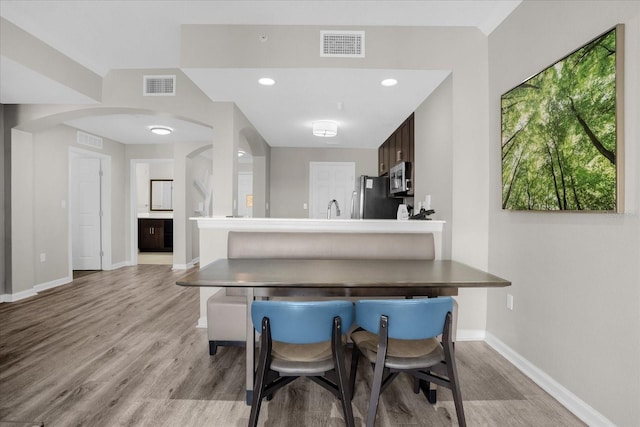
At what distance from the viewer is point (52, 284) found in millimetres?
4469

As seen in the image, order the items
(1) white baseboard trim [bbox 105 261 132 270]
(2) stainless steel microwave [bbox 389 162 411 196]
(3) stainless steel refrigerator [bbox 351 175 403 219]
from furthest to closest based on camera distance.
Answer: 1. (1) white baseboard trim [bbox 105 261 132 270]
2. (3) stainless steel refrigerator [bbox 351 175 403 219]
3. (2) stainless steel microwave [bbox 389 162 411 196]

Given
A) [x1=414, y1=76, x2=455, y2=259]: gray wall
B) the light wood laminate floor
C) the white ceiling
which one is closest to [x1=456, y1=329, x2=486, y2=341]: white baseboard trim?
the light wood laminate floor

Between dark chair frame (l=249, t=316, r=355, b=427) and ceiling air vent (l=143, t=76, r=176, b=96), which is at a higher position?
ceiling air vent (l=143, t=76, r=176, b=96)

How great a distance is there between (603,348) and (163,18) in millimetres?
3594

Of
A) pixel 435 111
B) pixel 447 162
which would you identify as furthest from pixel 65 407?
pixel 435 111

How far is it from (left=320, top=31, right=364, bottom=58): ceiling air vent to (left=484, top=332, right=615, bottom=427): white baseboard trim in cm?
257

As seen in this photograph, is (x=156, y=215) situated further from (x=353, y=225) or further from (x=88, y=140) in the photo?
(x=353, y=225)

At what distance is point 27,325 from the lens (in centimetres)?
302

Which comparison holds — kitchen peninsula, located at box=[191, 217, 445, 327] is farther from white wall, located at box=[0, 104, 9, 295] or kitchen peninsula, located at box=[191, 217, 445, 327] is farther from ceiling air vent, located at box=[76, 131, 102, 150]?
ceiling air vent, located at box=[76, 131, 102, 150]

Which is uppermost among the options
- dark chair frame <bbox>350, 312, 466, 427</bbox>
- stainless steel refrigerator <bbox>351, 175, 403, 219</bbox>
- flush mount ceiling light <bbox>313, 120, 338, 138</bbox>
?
flush mount ceiling light <bbox>313, 120, 338, 138</bbox>

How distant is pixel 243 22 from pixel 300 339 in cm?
247

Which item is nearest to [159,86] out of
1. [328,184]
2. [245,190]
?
[328,184]

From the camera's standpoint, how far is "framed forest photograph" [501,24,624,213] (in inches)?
57.7

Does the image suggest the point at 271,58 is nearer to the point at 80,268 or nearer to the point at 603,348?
the point at 603,348
